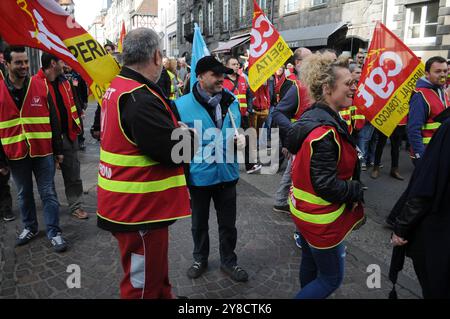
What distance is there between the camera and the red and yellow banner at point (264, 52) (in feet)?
20.8

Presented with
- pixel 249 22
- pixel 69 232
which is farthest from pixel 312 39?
pixel 69 232

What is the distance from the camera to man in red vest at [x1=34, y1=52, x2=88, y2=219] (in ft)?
14.7

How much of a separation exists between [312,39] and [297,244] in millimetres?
13231

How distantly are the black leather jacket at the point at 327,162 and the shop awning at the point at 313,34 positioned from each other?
13.6 meters

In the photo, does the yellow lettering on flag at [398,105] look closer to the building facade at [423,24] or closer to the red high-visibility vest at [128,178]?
the red high-visibility vest at [128,178]

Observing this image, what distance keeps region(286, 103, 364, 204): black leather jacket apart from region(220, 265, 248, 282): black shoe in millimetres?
1449

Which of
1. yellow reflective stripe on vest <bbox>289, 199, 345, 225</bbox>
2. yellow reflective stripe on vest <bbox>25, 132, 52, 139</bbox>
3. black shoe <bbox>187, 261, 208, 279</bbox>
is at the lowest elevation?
black shoe <bbox>187, 261, 208, 279</bbox>

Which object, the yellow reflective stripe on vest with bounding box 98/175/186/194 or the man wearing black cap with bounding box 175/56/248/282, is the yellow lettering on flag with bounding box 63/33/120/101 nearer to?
the man wearing black cap with bounding box 175/56/248/282

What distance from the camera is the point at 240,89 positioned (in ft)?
26.8

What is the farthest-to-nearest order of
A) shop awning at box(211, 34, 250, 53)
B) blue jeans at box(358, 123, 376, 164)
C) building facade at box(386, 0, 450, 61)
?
1. shop awning at box(211, 34, 250, 53)
2. building facade at box(386, 0, 450, 61)
3. blue jeans at box(358, 123, 376, 164)

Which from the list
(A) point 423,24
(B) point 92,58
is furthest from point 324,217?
(A) point 423,24

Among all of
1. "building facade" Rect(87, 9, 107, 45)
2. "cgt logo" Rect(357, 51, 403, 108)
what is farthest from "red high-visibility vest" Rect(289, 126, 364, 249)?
"building facade" Rect(87, 9, 107, 45)

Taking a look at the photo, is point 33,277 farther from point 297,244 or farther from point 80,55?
point 297,244

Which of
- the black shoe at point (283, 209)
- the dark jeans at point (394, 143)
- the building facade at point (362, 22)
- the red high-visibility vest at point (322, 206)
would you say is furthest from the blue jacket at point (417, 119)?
the building facade at point (362, 22)
